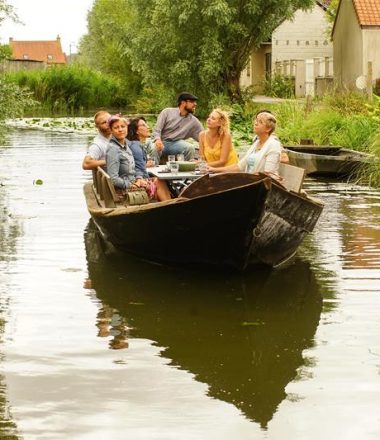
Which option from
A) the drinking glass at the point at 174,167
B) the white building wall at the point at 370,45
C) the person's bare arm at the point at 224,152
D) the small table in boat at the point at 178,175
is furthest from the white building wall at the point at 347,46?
the drinking glass at the point at 174,167

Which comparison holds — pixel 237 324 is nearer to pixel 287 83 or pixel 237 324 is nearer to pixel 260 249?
pixel 260 249

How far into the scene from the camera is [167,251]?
11.1 metres

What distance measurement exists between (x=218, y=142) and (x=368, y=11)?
121ft

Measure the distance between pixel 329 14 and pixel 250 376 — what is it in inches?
2599

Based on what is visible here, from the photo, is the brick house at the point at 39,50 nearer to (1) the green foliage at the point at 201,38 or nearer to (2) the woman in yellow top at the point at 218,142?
(1) the green foliage at the point at 201,38

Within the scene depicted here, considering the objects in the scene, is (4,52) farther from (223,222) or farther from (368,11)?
(368,11)

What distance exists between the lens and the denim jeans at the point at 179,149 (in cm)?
1558

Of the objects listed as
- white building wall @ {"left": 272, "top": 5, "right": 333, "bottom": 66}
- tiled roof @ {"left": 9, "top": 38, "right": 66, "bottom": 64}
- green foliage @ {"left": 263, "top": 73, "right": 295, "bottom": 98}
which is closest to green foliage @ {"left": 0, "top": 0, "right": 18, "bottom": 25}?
green foliage @ {"left": 263, "top": 73, "right": 295, "bottom": 98}

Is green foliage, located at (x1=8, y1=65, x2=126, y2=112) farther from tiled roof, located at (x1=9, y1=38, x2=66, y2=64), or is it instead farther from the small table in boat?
tiled roof, located at (x1=9, y1=38, x2=66, y2=64)

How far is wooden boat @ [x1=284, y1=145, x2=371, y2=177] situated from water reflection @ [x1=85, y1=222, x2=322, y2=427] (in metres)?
9.30

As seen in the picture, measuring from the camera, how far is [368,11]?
48656 millimetres

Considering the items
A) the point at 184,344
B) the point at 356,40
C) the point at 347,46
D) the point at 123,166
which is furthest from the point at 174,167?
the point at 347,46

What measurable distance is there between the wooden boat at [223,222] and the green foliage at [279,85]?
4971 centimetres

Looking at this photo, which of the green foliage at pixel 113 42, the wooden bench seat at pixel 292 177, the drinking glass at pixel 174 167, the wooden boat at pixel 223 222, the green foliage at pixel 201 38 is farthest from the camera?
the green foliage at pixel 113 42
